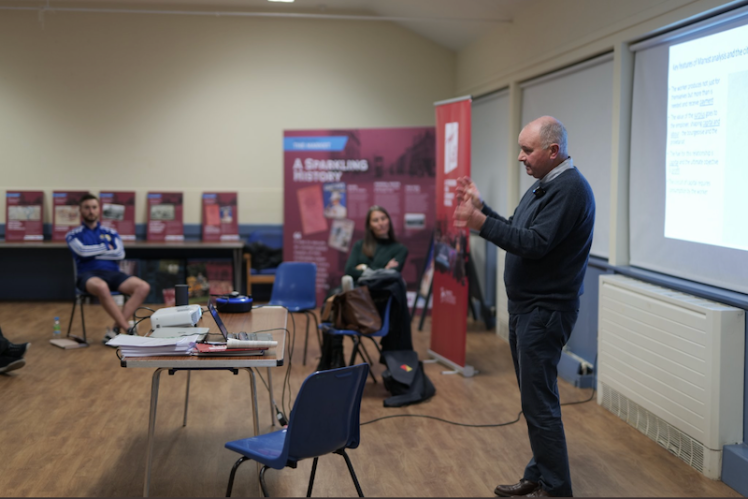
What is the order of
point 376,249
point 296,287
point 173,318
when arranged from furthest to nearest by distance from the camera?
point 296,287, point 376,249, point 173,318

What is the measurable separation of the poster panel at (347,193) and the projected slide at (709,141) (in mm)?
4138

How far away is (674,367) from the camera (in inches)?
151

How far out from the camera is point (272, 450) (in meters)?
2.64

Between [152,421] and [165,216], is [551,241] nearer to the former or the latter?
[152,421]

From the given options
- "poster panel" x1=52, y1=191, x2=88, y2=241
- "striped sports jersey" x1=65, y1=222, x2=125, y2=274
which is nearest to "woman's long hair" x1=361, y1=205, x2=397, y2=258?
"striped sports jersey" x1=65, y1=222, x2=125, y2=274

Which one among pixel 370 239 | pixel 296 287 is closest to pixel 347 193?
pixel 296 287

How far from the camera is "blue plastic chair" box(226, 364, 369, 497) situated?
246 centimetres

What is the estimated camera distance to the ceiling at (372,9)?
714 cm

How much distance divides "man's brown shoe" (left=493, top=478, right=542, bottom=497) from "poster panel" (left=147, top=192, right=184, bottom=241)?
20.2 feet

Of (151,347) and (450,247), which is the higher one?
(450,247)

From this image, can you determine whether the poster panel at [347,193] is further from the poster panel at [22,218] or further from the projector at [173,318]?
the projector at [173,318]

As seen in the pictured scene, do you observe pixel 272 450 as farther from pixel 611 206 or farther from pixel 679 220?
pixel 611 206

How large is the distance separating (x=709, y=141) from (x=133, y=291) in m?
4.99

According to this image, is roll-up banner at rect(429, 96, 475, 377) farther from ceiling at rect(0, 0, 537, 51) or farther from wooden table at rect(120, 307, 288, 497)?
wooden table at rect(120, 307, 288, 497)
